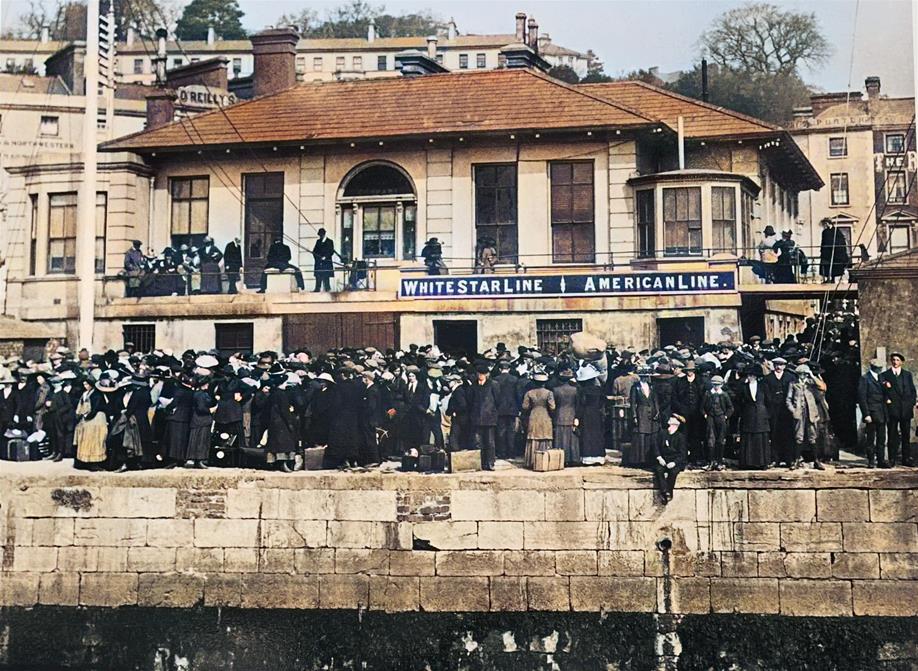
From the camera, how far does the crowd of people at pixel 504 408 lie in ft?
40.5

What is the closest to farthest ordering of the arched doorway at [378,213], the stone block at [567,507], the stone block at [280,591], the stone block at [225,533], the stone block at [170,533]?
the stone block at [567,507], the stone block at [280,591], the stone block at [225,533], the stone block at [170,533], the arched doorway at [378,213]

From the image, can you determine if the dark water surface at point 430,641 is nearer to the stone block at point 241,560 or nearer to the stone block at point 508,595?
the stone block at point 508,595

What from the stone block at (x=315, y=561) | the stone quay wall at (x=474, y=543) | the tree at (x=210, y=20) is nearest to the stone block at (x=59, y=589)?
the stone quay wall at (x=474, y=543)

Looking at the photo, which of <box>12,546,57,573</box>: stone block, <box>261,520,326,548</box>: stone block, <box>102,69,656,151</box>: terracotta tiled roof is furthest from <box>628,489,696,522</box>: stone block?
<box>12,546,57,573</box>: stone block

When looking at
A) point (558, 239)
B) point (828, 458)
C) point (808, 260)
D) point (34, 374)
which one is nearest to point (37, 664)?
point (34, 374)

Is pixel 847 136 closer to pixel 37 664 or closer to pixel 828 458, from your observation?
pixel 828 458

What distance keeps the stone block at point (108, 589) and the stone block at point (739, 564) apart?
7.59 meters

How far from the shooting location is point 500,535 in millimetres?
12273

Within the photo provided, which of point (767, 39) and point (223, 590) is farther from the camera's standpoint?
point (767, 39)

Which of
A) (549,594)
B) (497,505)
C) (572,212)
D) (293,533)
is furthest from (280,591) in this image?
(572,212)

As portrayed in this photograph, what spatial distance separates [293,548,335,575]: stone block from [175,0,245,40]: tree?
843 centimetres

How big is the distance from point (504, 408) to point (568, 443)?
97 cm

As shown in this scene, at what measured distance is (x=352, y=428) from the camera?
12.9 m

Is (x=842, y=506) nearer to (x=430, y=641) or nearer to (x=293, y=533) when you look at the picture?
(x=430, y=641)
